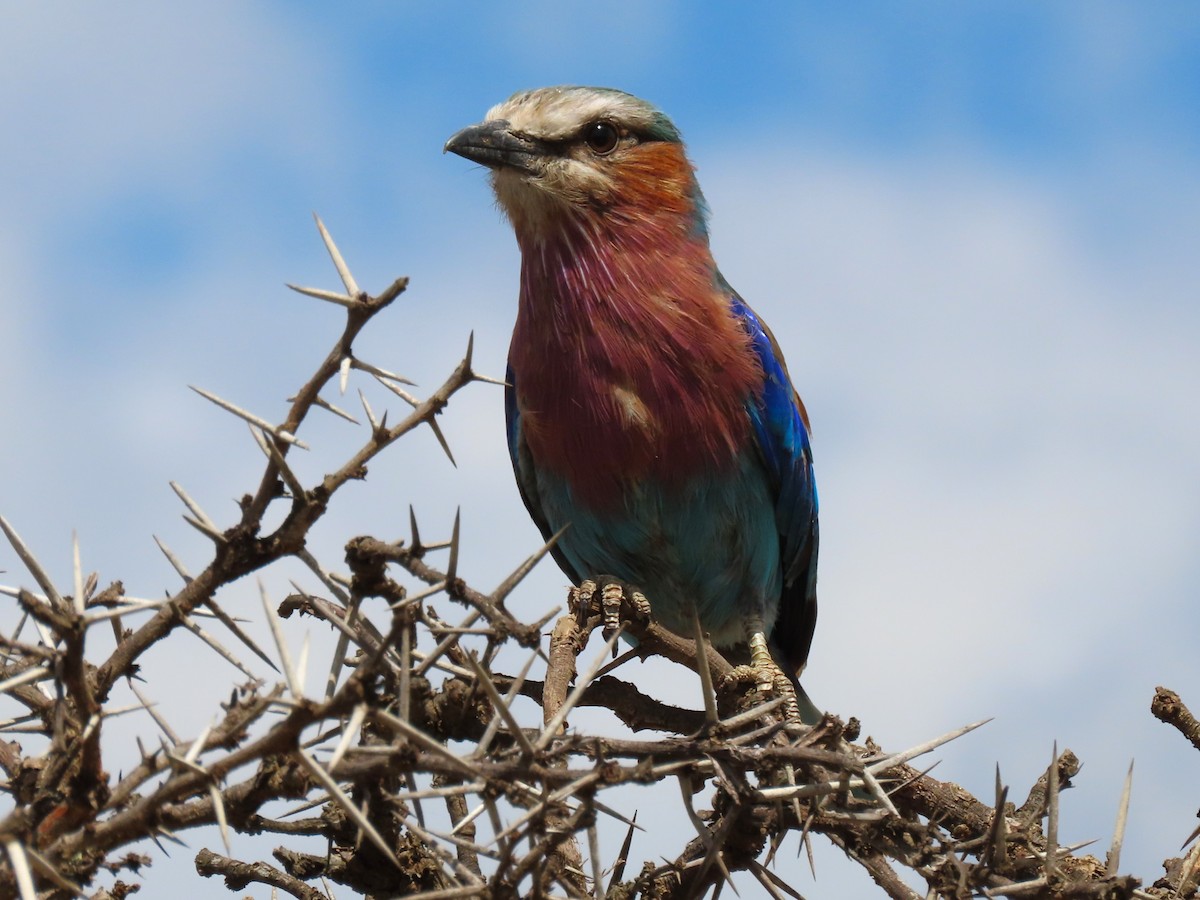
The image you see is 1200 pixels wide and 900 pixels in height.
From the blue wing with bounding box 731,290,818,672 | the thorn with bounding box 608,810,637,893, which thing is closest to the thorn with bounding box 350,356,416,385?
the thorn with bounding box 608,810,637,893

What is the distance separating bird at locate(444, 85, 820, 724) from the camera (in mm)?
4906

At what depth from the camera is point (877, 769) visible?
273cm

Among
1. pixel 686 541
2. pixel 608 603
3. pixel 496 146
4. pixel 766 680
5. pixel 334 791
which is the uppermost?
pixel 496 146

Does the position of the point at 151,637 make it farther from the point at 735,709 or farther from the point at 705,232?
the point at 705,232

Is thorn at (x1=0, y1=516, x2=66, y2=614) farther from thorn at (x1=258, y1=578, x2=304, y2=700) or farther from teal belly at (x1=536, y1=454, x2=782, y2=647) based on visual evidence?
teal belly at (x1=536, y1=454, x2=782, y2=647)

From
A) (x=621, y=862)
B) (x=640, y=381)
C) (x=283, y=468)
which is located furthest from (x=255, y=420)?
(x=640, y=381)

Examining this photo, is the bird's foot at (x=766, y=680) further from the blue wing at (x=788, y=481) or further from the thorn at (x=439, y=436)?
the thorn at (x=439, y=436)

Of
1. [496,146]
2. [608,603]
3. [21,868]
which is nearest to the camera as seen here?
[21,868]

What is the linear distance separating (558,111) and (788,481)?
1723 mm

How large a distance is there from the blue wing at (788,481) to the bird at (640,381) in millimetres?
12

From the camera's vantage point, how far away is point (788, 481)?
216 inches

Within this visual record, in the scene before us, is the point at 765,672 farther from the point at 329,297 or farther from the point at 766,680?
the point at 329,297

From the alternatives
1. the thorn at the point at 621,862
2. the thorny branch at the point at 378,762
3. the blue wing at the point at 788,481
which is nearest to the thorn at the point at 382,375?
the thorny branch at the point at 378,762

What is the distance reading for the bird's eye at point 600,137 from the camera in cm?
538
